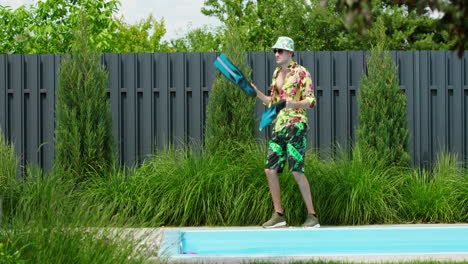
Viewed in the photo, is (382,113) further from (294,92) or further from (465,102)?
(294,92)

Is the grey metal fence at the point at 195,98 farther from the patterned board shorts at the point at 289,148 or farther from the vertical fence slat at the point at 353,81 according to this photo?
the patterned board shorts at the point at 289,148

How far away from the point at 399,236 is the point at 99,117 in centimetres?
407

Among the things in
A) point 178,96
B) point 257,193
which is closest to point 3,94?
point 178,96

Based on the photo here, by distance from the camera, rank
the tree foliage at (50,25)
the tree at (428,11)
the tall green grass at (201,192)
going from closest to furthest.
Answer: the tree at (428,11) < the tall green grass at (201,192) < the tree foliage at (50,25)

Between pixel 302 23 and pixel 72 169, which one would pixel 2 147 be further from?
pixel 302 23

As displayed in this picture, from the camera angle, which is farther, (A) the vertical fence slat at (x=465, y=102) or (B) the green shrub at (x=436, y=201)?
(A) the vertical fence slat at (x=465, y=102)

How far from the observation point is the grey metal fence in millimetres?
9898

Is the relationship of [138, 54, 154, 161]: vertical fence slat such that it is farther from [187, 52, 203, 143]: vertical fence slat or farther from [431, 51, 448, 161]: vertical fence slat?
[431, 51, 448, 161]: vertical fence slat

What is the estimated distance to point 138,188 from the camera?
8.14m

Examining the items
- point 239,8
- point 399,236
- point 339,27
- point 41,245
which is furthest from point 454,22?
point 239,8

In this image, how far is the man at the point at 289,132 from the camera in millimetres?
7406

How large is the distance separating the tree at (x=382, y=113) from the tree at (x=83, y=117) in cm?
316

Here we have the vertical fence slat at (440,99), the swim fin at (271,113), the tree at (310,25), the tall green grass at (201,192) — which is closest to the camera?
the swim fin at (271,113)

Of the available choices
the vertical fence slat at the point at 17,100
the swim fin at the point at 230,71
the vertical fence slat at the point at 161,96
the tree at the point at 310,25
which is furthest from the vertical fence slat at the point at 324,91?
the tree at the point at 310,25
